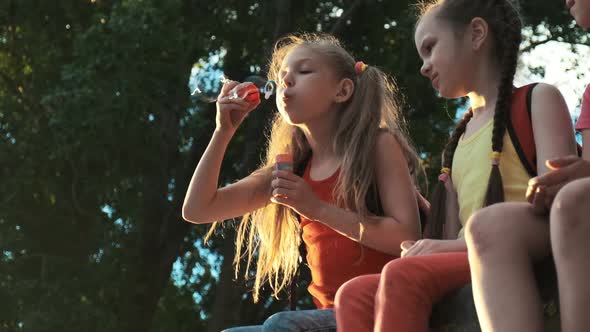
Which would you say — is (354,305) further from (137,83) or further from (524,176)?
(137,83)

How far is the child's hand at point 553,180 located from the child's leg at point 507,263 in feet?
0.12

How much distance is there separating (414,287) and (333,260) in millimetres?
1032

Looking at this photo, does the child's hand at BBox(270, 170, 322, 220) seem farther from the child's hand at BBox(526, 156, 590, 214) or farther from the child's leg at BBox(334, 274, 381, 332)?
the child's hand at BBox(526, 156, 590, 214)

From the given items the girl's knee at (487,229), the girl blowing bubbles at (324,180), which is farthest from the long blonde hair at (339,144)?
the girl's knee at (487,229)

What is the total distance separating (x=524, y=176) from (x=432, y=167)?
8346mm

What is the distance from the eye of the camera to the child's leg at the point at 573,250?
2.24 meters

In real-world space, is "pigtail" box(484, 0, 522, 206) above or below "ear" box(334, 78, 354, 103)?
below

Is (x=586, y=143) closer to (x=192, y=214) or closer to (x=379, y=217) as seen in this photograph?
(x=379, y=217)

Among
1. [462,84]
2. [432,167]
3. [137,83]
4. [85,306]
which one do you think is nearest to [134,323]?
[85,306]

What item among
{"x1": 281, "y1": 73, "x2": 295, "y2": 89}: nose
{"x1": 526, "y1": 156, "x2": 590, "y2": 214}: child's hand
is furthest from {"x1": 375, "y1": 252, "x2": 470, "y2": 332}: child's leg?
{"x1": 281, "y1": 73, "x2": 295, "y2": 89}: nose

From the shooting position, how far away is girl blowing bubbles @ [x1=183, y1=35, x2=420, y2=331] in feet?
11.9

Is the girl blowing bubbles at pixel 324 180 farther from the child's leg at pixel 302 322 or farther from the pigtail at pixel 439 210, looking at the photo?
the pigtail at pixel 439 210

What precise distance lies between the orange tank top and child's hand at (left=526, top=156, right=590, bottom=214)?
133 cm

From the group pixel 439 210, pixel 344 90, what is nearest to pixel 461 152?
pixel 439 210
